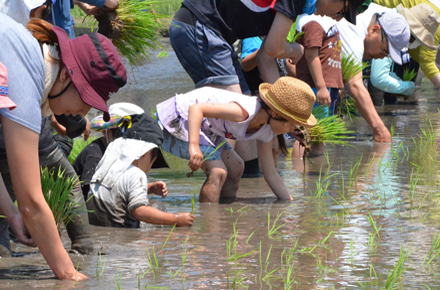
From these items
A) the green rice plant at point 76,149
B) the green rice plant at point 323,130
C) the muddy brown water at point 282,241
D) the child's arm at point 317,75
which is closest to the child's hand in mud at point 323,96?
the child's arm at point 317,75

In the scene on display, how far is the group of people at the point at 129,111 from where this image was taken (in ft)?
7.04

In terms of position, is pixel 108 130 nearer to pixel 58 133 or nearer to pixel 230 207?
pixel 58 133

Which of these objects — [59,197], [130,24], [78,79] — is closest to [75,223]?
[59,197]

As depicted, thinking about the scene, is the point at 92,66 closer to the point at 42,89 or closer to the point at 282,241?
the point at 42,89

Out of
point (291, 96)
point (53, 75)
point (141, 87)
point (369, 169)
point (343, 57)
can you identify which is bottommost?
point (141, 87)

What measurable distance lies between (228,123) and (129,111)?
627mm

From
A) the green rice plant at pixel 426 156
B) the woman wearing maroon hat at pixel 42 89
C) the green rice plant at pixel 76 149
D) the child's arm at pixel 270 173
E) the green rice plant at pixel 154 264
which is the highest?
the woman wearing maroon hat at pixel 42 89

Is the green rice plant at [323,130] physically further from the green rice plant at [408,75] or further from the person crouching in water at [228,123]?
the green rice plant at [408,75]

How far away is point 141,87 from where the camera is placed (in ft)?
28.2

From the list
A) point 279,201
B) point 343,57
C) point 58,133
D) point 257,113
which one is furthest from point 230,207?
point 343,57

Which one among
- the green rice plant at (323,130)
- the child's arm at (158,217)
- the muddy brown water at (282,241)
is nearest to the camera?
the muddy brown water at (282,241)

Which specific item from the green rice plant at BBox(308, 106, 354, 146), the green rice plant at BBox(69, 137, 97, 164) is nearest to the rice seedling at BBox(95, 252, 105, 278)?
the green rice plant at BBox(69, 137, 97, 164)

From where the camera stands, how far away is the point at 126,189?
333 centimetres

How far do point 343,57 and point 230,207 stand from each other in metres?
2.66
